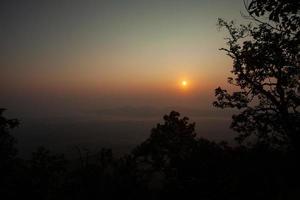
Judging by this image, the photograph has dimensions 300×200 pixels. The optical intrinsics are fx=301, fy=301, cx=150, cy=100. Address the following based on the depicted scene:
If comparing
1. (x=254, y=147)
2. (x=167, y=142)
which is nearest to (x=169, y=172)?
(x=167, y=142)

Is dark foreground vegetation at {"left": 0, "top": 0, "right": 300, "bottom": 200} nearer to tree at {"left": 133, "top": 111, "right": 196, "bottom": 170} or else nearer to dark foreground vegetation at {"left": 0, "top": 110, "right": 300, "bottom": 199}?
dark foreground vegetation at {"left": 0, "top": 110, "right": 300, "bottom": 199}

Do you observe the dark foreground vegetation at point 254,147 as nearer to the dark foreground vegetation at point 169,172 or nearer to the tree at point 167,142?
the dark foreground vegetation at point 169,172

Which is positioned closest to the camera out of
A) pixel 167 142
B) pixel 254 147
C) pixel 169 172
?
pixel 254 147

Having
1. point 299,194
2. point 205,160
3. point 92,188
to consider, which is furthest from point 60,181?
point 299,194

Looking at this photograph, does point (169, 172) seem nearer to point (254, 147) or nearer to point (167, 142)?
point (167, 142)

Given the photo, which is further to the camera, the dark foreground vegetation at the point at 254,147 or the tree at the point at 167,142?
the tree at the point at 167,142

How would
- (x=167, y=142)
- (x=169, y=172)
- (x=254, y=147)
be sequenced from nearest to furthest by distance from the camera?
(x=254, y=147), (x=169, y=172), (x=167, y=142)

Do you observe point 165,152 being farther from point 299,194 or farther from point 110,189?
point 299,194

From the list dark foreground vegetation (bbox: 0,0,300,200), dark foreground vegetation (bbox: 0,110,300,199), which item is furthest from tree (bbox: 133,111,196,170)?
dark foreground vegetation (bbox: 0,0,300,200)

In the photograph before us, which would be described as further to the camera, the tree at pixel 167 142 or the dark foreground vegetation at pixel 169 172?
the tree at pixel 167 142

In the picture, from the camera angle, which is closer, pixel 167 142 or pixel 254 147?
pixel 254 147

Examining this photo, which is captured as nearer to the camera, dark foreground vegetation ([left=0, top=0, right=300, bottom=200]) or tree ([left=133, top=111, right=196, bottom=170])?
dark foreground vegetation ([left=0, top=0, right=300, bottom=200])

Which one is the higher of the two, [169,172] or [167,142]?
[167,142]

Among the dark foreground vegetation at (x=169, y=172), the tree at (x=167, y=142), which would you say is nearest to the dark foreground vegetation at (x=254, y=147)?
the dark foreground vegetation at (x=169, y=172)
